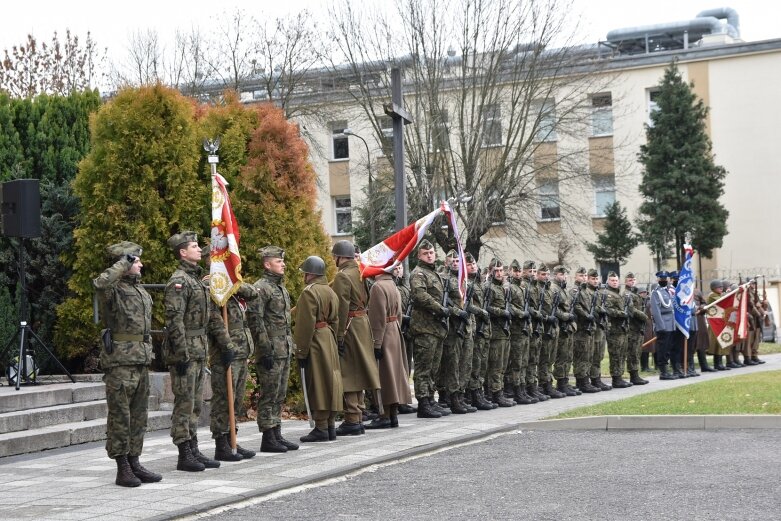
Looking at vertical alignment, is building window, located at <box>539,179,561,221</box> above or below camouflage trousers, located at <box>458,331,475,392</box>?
above

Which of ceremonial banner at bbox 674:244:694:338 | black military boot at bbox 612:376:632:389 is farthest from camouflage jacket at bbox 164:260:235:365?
ceremonial banner at bbox 674:244:694:338

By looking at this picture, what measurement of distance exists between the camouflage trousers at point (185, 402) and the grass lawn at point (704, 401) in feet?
16.8

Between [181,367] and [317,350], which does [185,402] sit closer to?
[181,367]

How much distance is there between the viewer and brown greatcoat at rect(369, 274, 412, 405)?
45.7ft

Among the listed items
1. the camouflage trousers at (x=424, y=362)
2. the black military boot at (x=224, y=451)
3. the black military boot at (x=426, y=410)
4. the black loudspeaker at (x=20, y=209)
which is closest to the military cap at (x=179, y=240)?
the black military boot at (x=224, y=451)

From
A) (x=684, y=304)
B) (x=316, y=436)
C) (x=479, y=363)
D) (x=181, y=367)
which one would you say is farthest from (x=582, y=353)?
(x=181, y=367)

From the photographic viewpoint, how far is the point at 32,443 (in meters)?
12.0

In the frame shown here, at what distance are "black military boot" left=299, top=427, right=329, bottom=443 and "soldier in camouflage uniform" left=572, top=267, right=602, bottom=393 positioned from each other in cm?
740

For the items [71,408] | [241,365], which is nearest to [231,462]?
[241,365]

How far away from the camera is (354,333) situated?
13.4 meters

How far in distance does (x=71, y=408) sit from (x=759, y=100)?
1496 inches

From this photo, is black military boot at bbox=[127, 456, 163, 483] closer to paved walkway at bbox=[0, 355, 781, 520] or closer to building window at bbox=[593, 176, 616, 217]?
paved walkway at bbox=[0, 355, 781, 520]

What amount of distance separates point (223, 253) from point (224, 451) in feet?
6.13

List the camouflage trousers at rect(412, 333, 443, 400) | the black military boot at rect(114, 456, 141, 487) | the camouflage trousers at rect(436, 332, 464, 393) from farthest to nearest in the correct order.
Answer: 1. the camouflage trousers at rect(436, 332, 464, 393)
2. the camouflage trousers at rect(412, 333, 443, 400)
3. the black military boot at rect(114, 456, 141, 487)
